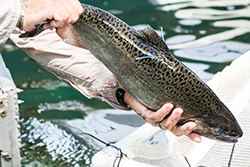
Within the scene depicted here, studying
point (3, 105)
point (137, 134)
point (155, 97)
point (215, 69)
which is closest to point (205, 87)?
point (155, 97)

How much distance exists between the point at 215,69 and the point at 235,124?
2683 mm

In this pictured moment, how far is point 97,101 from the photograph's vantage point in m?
4.06

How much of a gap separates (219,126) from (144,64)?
639mm

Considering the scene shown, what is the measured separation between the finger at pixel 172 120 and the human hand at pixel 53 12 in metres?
0.83

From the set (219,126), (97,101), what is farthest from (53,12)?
(97,101)

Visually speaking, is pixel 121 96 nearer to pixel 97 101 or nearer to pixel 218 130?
pixel 218 130

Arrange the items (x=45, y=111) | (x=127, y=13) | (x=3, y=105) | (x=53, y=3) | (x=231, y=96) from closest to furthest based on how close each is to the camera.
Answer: (x=53, y=3)
(x=3, y=105)
(x=231, y=96)
(x=45, y=111)
(x=127, y=13)

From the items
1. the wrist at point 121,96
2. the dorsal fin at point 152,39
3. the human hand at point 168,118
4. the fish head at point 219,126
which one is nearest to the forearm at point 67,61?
the wrist at point 121,96

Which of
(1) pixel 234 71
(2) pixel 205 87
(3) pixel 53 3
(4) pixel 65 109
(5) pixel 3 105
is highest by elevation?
(3) pixel 53 3

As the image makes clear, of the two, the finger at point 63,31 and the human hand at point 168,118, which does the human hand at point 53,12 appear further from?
the human hand at point 168,118

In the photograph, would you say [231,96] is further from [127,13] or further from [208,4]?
[208,4]

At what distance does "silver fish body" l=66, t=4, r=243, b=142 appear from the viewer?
74.6 inches

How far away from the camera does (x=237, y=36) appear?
5.80 metres

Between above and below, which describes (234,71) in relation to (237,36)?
above
